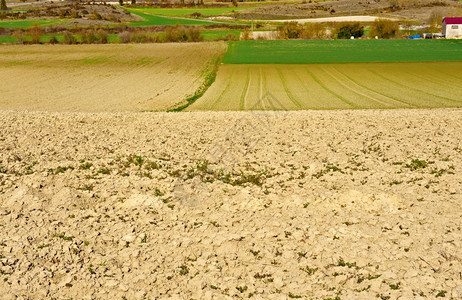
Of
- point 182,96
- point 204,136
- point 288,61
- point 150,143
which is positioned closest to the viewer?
point 150,143

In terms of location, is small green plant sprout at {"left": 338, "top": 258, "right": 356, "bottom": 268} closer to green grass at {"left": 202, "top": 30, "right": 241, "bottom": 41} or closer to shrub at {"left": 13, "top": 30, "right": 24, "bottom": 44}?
green grass at {"left": 202, "top": 30, "right": 241, "bottom": 41}

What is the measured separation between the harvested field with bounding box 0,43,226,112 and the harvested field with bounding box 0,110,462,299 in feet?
39.2

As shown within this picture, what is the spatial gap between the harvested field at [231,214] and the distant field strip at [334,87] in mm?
9803

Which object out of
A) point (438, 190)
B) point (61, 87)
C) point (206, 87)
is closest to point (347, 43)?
point (206, 87)

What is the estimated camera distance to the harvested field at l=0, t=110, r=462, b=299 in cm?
839

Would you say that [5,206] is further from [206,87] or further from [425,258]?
[206,87]

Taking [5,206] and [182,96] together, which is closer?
[5,206]

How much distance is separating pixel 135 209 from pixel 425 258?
6389 millimetres

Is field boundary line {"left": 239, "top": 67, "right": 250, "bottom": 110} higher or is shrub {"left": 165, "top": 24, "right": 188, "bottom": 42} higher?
shrub {"left": 165, "top": 24, "right": 188, "bottom": 42}

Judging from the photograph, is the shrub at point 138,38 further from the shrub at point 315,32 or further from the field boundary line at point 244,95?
the field boundary line at point 244,95

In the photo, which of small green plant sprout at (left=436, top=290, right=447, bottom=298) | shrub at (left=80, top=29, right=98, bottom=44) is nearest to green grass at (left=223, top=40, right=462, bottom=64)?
shrub at (left=80, top=29, right=98, bottom=44)

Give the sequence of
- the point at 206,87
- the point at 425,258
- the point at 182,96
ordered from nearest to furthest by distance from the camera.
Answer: the point at 425,258 → the point at 182,96 → the point at 206,87

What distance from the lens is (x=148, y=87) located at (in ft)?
115

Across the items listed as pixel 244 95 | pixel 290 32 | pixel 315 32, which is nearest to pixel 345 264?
pixel 244 95
